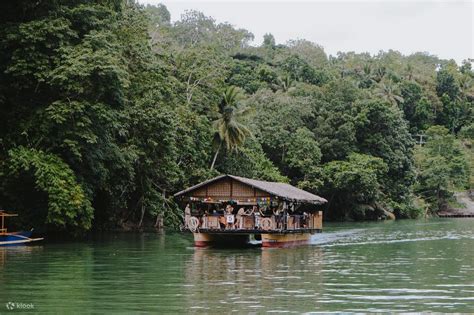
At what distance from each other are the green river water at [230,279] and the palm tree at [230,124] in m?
17.0

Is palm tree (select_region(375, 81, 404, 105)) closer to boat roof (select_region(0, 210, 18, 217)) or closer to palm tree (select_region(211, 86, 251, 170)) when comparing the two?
palm tree (select_region(211, 86, 251, 170))

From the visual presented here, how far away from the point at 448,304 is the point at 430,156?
63038 millimetres

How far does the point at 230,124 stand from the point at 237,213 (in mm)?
18263

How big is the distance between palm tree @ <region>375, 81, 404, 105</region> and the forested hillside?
0.24 m

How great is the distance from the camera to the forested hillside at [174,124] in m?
27.0

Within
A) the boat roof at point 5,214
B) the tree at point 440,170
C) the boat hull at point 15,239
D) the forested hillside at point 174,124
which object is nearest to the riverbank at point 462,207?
the tree at point 440,170

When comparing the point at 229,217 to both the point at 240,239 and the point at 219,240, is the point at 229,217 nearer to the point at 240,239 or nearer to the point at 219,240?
the point at 219,240

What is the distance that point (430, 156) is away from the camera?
7456cm

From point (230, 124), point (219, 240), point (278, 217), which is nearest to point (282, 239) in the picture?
point (278, 217)

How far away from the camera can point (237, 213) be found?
91.7 ft

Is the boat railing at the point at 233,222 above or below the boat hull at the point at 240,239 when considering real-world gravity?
above

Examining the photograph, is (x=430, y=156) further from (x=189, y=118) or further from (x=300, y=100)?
(x=189, y=118)

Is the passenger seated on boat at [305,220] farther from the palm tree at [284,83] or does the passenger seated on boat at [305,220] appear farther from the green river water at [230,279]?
the palm tree at [284,83]

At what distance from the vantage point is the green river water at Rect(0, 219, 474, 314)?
13406 mm
